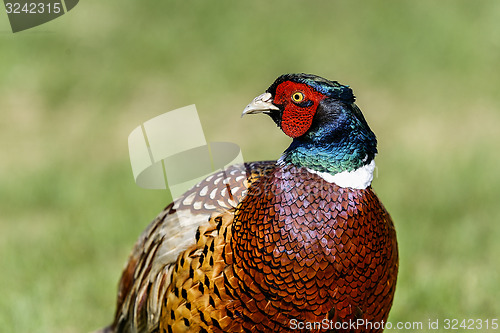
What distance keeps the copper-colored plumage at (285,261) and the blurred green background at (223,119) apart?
5.31 feet

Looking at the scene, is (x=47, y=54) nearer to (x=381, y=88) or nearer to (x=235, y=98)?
(x=235, y=98)

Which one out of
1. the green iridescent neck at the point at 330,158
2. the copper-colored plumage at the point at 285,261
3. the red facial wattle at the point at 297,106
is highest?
the red facial wattle at the point at 297,106

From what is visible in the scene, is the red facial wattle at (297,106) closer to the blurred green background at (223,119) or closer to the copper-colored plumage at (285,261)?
the copper-colored plumage at (285,261)

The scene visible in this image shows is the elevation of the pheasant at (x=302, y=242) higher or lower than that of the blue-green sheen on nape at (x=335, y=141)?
lower

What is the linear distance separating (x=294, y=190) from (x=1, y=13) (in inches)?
232

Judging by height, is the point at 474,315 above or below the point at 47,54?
below

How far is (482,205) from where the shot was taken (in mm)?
5492

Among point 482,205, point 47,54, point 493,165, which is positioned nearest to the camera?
point 482,205

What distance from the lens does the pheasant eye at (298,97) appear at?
8.04ft

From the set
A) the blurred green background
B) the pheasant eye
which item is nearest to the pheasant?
the pheasant eye

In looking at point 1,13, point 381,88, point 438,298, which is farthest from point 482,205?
point 1,13

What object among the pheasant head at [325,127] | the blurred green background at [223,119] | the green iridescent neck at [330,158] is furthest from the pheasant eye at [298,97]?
the blurred green background at [223,119]

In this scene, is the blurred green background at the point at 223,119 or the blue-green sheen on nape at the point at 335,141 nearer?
the blue-green sheen on nape at the point at 335,141

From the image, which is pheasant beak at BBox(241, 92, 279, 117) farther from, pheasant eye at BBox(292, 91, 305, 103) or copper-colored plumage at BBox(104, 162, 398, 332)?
copper-colored plumage at BBox(104, 162, 398, 332)
